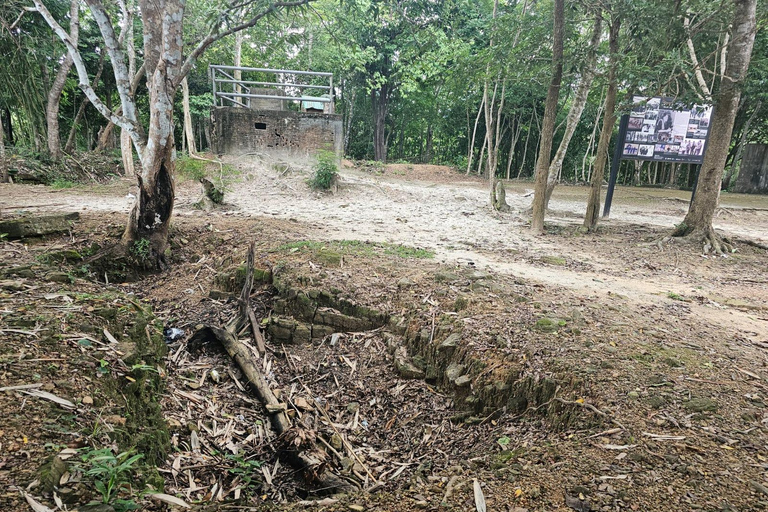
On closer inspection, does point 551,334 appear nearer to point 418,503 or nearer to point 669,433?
point 669,433

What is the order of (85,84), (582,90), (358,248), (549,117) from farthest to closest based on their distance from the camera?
(582,90)
(549,117)
(358,248)
(85,84)

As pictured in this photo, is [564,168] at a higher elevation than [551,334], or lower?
higher

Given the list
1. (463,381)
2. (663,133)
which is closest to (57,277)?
(463,381)

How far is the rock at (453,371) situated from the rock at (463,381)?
0.04m

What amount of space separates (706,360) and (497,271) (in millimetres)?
2700

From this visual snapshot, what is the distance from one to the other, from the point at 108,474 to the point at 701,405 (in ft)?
11.4

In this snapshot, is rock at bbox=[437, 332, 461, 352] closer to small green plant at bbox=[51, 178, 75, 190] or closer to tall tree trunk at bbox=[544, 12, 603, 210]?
tall tree trunk at bbox=[544, 12, 603, 210]

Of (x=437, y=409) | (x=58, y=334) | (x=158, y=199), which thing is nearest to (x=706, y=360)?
(x=437, y=409)

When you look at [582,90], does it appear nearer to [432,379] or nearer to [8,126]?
[432,379]

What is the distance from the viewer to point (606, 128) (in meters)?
8.32

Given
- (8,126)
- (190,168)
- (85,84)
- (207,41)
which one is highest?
(207,41)

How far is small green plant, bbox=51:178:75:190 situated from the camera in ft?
33.5

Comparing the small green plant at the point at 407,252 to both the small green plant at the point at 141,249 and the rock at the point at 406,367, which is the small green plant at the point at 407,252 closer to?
the rock at the point at 406,367

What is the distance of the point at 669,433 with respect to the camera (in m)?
2.44
